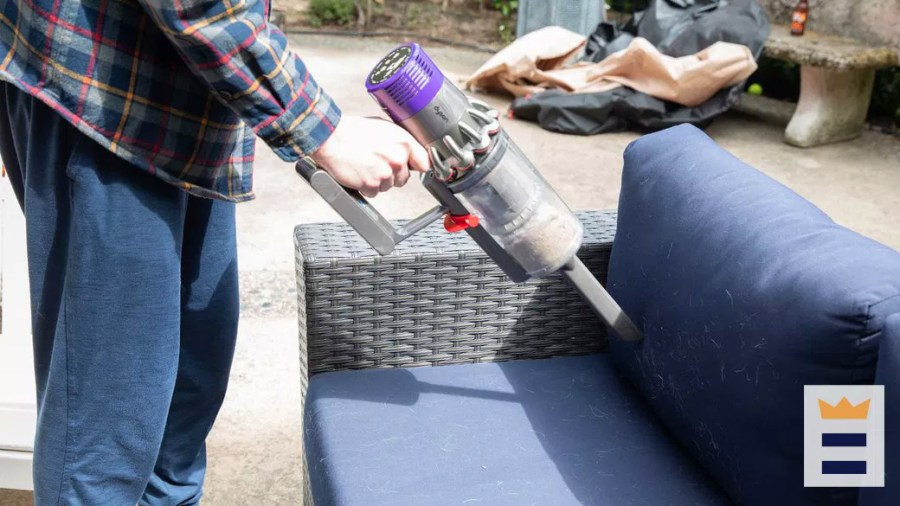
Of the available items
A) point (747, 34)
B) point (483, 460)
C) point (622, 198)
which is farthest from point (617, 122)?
point (483, 460)

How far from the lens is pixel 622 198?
164 centimetres

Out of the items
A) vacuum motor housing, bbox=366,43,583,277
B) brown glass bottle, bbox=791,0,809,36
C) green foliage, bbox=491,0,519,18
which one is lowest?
green foliage, bbox=491,0,519,18

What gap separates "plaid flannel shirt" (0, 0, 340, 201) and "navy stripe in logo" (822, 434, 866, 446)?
72 cm

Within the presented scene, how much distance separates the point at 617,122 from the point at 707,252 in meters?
3.45

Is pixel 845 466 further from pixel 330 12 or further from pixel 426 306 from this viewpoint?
pixel 330 12

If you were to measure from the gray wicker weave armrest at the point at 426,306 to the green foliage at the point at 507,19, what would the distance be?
489 cm

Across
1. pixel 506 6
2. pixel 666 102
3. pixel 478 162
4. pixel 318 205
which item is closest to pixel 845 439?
pixel 478 162

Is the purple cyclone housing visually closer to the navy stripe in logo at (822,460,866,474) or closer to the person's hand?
the person's hand

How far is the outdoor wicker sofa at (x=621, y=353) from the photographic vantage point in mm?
1200

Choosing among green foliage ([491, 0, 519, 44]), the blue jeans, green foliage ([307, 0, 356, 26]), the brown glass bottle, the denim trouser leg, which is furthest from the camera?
green foliage ([307, 0, 356, 26])

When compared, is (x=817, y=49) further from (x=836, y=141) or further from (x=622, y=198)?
(x=622, y=198)

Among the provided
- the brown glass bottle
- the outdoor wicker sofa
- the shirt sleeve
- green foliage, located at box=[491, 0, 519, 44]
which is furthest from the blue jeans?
green foliage, located at box=[491, 0, 519, 44]

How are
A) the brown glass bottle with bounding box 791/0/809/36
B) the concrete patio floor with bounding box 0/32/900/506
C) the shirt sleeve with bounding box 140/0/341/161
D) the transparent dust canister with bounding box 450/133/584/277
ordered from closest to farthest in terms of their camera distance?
the shirt sleeve with bounding box 140/0/341/161
the transparent dust canister with bounding box 450/133/584/277
the concrete patio floor with bounding box 0/32/900/506
the brown glass bottle with bounding box 791/0/809/36

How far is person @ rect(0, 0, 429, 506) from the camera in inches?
46.2
